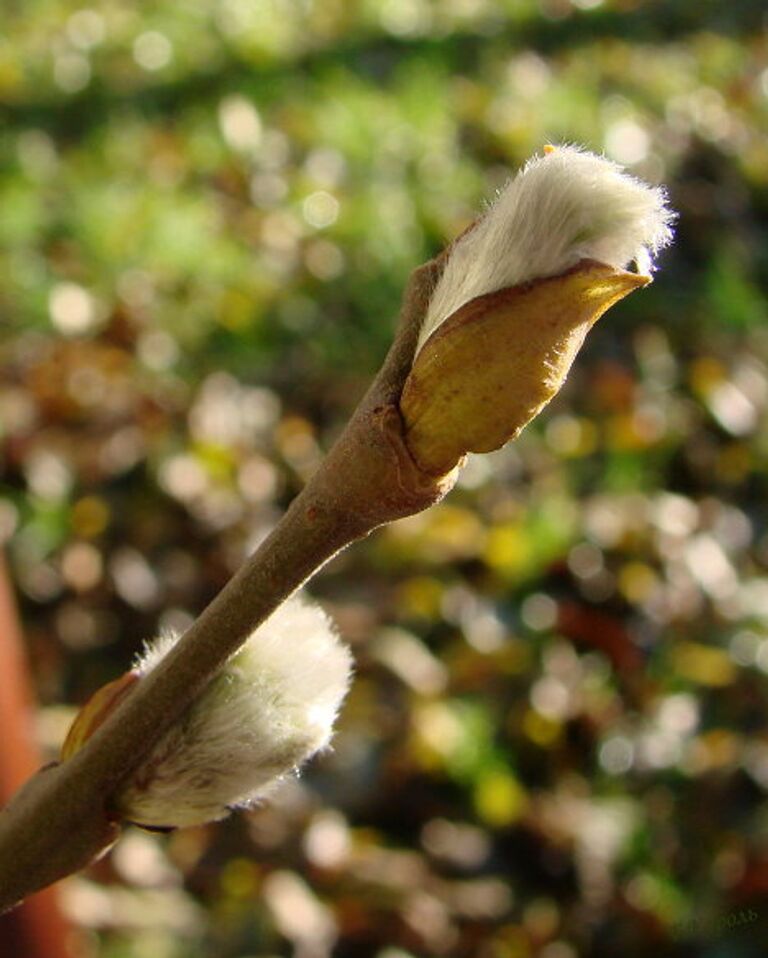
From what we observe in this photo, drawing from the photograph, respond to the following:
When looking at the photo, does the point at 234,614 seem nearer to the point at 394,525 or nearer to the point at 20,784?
the point at 20,784

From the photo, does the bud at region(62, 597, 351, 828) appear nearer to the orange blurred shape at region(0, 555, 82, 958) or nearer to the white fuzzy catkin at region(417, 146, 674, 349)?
the white fuzzy catkin at region(417, 146, 674, 349)

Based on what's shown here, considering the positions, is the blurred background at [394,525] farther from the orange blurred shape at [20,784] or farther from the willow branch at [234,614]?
the willow branch at [234,614]

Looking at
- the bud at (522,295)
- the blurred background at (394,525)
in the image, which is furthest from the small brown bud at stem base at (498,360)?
the blurred background at (394,525)

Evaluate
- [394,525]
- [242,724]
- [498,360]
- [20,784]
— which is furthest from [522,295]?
[394,525]

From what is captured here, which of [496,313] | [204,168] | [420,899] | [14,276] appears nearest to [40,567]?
[14,276]

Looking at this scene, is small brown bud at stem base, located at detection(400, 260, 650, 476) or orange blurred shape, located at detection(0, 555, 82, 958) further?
orange blurred shape, located at detection(0, 555, 82, 958)

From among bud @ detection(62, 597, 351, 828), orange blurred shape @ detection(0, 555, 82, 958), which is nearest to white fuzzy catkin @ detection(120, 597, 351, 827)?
bud @ detection(62, 597, 351, 828)
